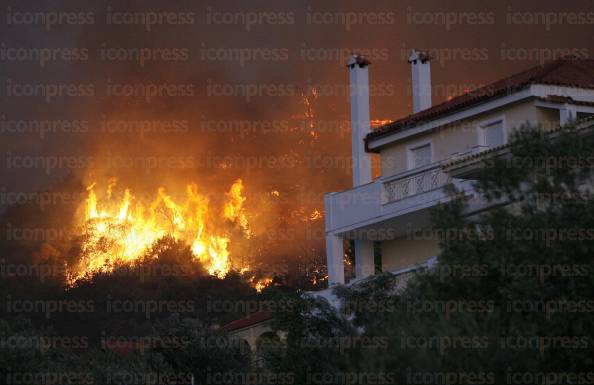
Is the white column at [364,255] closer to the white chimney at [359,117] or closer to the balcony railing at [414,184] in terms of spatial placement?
the white chimney at [359,117]

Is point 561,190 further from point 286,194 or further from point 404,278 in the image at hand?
point 286,194

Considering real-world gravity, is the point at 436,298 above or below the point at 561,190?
below

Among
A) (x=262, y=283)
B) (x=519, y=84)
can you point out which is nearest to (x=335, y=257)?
(x=519, y=84)

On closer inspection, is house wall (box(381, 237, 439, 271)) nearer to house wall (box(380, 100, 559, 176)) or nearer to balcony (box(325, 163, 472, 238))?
balcony (box(325, 163, 472, 238))

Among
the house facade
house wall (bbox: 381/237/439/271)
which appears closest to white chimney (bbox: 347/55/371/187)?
the house facade

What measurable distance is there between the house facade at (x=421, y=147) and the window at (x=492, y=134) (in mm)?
29

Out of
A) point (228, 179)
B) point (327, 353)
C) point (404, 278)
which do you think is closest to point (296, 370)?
point (327, 353)

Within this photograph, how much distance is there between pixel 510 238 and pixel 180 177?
94.0 m

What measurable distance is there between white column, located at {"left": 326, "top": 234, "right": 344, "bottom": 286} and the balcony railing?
316cm

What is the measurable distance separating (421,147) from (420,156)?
0.92 ft

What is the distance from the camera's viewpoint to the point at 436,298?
21.6m

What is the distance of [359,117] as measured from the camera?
132 feet

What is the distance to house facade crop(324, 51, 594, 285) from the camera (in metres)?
33.8

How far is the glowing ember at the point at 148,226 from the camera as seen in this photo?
10494 centimetres
